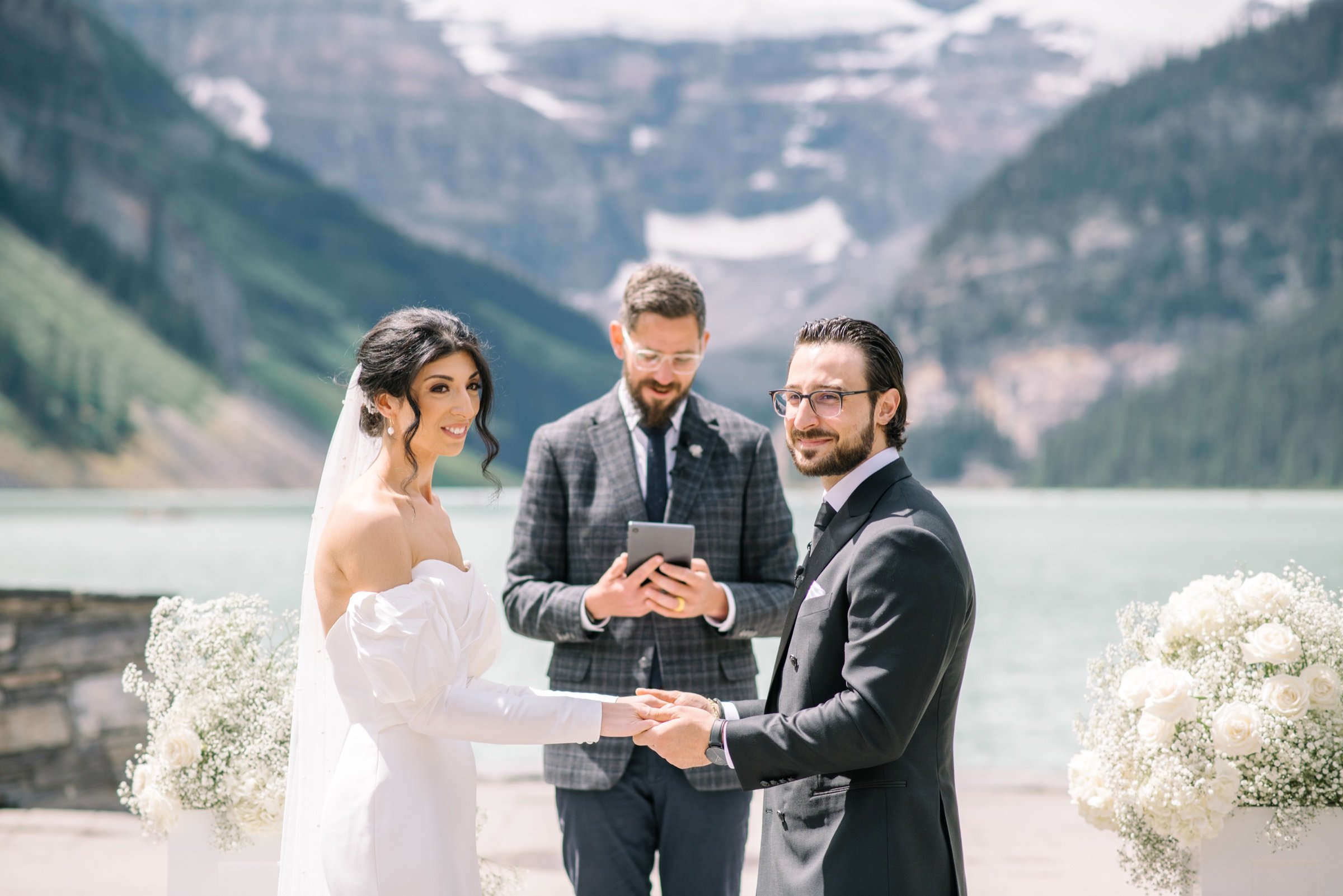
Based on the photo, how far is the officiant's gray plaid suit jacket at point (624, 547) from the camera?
14.9 ft

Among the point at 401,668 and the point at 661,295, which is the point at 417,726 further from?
the point at 661,295

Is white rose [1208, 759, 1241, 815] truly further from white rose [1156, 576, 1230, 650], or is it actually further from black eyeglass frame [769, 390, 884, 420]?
black eyeglass frame [769, 390, 884, 420]

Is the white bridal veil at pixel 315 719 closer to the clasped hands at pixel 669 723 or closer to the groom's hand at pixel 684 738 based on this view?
the clasped hands at pixel 669 723

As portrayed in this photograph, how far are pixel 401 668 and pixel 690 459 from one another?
5.06 feet

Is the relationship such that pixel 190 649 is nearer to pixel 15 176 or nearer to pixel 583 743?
pixel 583 743

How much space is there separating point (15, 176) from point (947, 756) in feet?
548

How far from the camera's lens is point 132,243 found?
505 ft

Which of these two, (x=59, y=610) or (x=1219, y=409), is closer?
(x=59, y=610)

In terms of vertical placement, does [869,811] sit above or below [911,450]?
below

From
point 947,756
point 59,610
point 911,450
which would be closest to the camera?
point 947,756

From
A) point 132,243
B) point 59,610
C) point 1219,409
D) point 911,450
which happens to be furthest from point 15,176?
point 59,610

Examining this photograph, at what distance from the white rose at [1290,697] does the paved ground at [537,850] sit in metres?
2.35

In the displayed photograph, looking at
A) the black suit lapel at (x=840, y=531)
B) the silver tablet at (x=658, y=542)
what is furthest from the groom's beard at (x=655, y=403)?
the black suit lapel at (x=840, y=531)

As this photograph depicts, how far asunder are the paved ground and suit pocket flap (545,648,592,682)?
2.25 m
